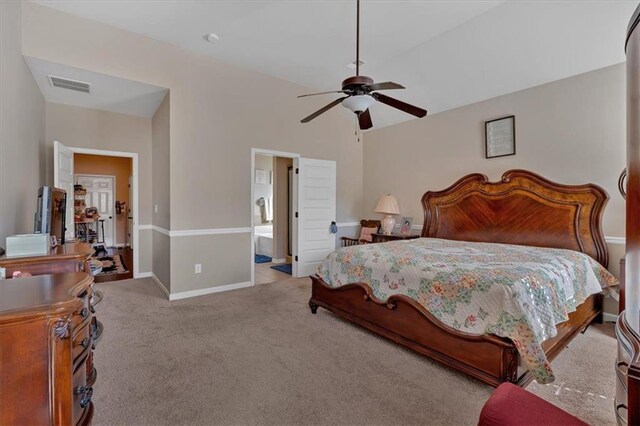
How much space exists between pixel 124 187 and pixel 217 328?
7505 mm

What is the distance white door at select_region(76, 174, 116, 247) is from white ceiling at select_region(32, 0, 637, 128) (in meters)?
6.29

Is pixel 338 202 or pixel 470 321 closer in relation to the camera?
pixel 470 321

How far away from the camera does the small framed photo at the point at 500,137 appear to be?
12.9ft

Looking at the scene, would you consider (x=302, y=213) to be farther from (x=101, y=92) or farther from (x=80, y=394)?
(x=80, y=394)

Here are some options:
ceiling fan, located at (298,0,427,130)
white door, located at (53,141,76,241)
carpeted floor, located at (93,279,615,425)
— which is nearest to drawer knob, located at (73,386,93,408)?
carpeted floor, located at (93,279,615,425)

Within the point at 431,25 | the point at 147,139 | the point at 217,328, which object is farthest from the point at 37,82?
the point at 431,25

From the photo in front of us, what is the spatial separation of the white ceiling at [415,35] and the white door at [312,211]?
1610 mm

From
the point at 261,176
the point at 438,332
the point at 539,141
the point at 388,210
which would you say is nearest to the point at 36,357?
the point at 438,332

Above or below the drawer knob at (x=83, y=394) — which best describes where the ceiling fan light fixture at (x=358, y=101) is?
above

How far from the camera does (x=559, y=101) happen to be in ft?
11.6

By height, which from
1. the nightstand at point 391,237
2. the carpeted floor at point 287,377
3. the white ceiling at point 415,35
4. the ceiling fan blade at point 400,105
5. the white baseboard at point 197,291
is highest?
the white ceiling at point 415,35

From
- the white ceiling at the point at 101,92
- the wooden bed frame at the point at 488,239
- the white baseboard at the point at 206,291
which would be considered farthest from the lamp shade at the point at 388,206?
the white ceiling at the point at 101,92

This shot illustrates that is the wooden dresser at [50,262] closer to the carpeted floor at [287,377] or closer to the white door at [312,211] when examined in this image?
the carpeted floor at [287,377]

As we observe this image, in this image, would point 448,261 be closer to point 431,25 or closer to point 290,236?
point 431,25
